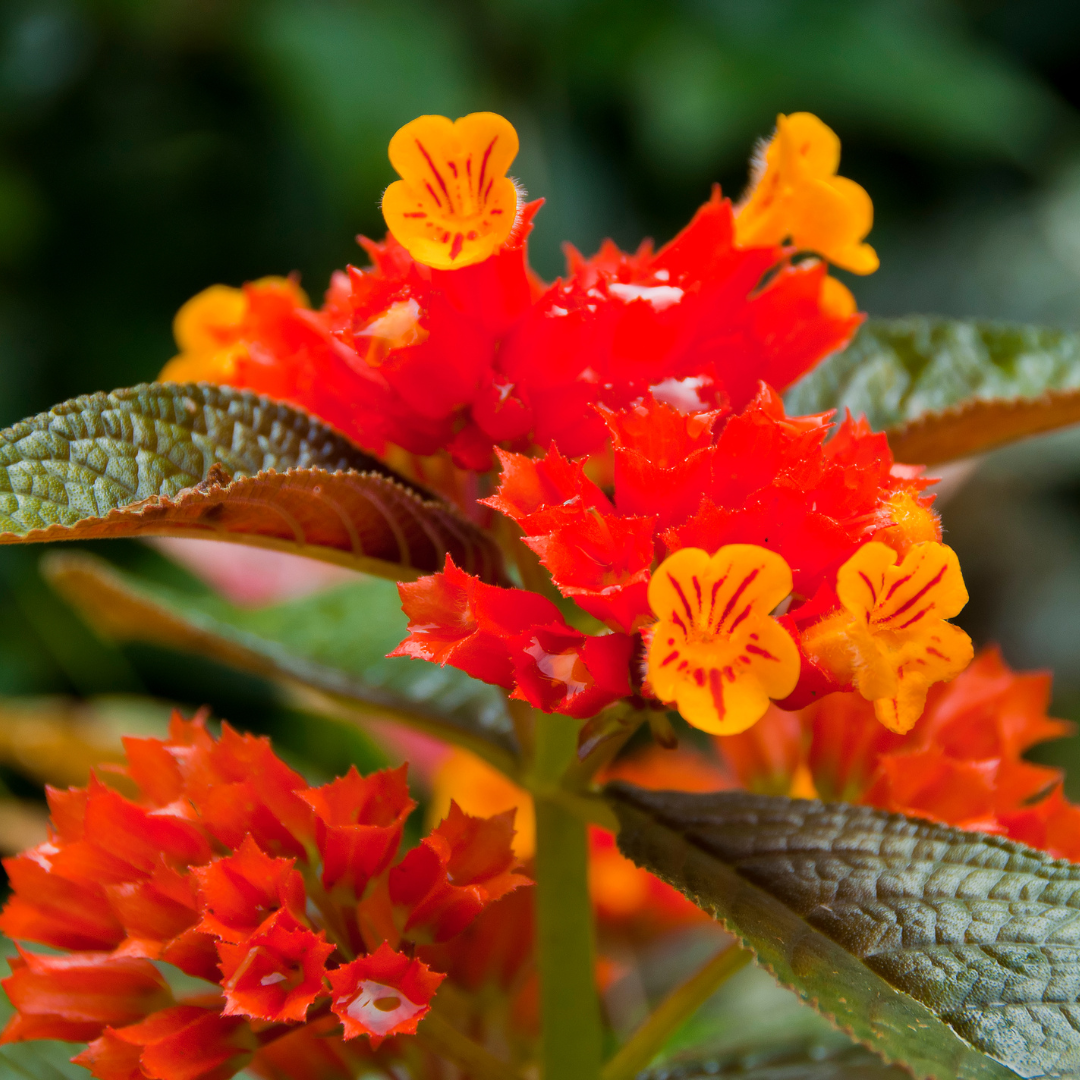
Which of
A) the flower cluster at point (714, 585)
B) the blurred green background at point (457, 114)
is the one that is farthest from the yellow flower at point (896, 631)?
the blurred green background at point (457, 114)

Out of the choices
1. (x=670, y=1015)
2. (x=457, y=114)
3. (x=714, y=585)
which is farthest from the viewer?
(x=457, y=114)

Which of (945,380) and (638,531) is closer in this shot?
(638,531)

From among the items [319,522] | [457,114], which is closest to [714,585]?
[319,522]

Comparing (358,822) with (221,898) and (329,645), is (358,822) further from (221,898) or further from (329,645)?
(329,645)

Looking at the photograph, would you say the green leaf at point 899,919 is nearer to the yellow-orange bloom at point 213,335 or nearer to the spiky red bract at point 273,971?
the spiky red bract at point 273,971

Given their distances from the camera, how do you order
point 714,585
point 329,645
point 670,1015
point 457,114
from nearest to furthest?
1. point 714,585
2. point 670,1015
3. point 329,645
4. point 457,114

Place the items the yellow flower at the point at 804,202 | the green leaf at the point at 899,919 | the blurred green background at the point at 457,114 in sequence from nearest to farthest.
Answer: the green leaf at the point at 899,919
the yellow flower at the point at 804,202
the blurred green background at the point at 457,114
